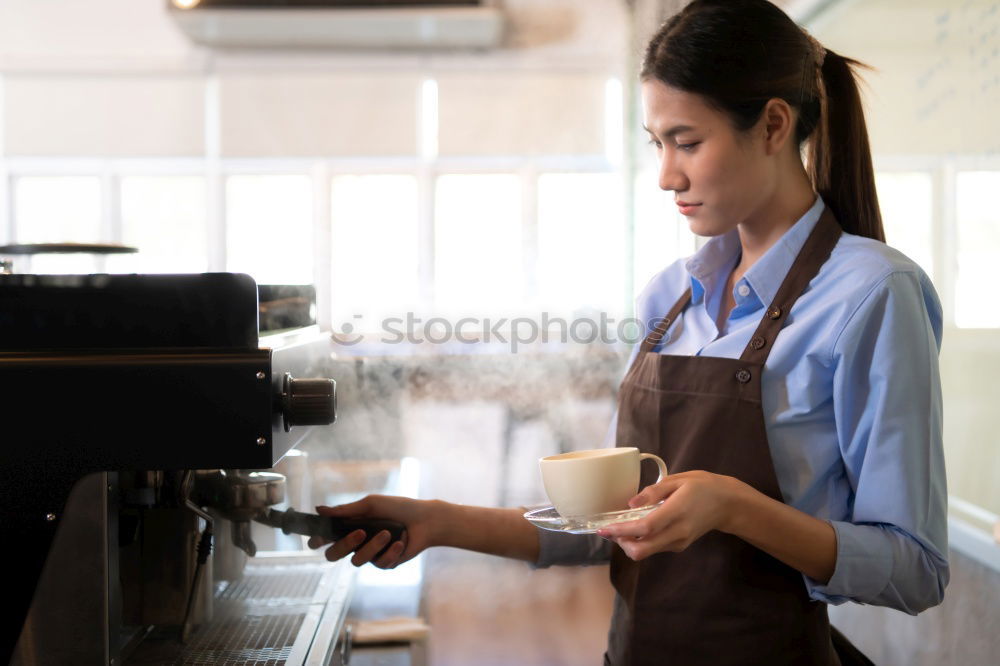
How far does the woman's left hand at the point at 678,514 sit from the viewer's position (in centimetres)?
59

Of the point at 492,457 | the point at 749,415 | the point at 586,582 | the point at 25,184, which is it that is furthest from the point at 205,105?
the point at 749,415

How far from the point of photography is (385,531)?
0.76m

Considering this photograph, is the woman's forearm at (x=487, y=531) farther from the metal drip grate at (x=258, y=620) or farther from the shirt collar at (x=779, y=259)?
the shirt collar at (x=779, y=259)

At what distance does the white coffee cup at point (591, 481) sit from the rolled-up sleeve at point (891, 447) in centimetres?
19

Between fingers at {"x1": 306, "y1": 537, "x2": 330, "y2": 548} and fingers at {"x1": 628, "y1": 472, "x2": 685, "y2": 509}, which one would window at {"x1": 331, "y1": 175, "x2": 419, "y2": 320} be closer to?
fingers at {"x1": 306, "y1": 537, "x2": 330, "y2": 548}

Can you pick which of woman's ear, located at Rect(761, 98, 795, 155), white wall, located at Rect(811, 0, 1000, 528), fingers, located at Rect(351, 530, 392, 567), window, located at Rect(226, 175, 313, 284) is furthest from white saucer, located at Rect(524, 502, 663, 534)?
window, located at Rect(226, 175, 313, 284)

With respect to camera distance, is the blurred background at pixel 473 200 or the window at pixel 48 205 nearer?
the blurred background at pixel 473 200

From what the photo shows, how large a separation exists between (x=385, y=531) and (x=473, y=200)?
66.7 inches

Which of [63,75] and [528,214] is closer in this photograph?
[528,214]

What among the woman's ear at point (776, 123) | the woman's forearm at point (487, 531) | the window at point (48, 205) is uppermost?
the window at point (48, 205)

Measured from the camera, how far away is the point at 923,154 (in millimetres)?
1222

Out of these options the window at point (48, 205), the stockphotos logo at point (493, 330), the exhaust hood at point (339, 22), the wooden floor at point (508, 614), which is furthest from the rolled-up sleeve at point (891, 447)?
the window at point (48, 205)

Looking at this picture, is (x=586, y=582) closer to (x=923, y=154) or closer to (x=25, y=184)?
(x=923, y=154)

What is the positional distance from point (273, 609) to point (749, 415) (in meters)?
0.50
